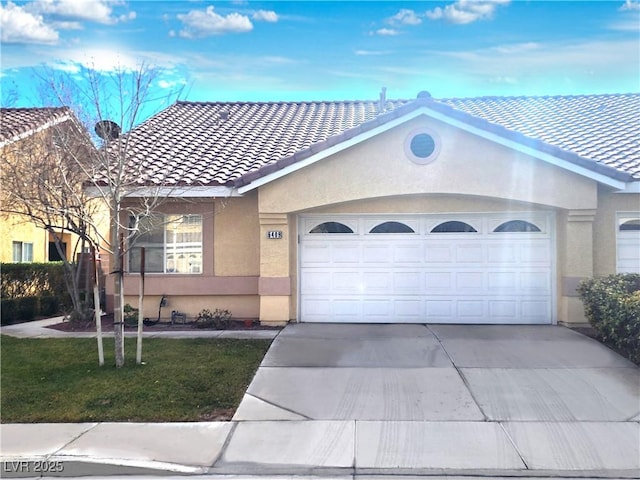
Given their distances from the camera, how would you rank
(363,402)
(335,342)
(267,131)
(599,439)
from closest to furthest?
(599,439) → (363,402) → (335,342) → (267,131)

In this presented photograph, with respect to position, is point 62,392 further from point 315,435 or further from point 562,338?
point 562,338

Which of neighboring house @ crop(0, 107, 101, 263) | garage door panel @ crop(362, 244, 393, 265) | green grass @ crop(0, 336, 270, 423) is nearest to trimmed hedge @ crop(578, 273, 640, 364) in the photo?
garage door panel @ crop(362, 244, 393, 265)

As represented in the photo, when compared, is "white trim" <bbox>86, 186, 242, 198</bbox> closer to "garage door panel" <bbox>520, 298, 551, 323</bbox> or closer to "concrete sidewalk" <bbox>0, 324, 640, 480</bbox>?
"concrete sidewalk" <bbox>0, 324, 640, 480</bbox>

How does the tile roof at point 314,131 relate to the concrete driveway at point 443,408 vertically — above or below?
above

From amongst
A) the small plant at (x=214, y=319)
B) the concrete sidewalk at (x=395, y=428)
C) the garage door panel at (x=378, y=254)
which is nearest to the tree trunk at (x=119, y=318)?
the concrete sidewalk at (x=395, y=428)

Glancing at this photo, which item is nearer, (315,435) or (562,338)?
(315,435)

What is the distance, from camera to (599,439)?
5.38 meters

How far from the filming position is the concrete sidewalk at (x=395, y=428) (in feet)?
16.0

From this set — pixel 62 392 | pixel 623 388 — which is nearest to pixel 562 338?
pixel 623 388

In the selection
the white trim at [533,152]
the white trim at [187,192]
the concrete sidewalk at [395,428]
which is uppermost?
the white trim at [533,152]

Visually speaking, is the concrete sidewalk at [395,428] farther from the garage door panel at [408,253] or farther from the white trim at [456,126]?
the white trim at [456,126]

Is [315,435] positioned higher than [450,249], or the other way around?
[450,249]

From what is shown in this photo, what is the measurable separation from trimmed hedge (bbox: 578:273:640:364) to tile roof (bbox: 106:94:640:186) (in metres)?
2.08

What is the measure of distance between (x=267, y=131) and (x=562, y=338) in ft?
30.5
